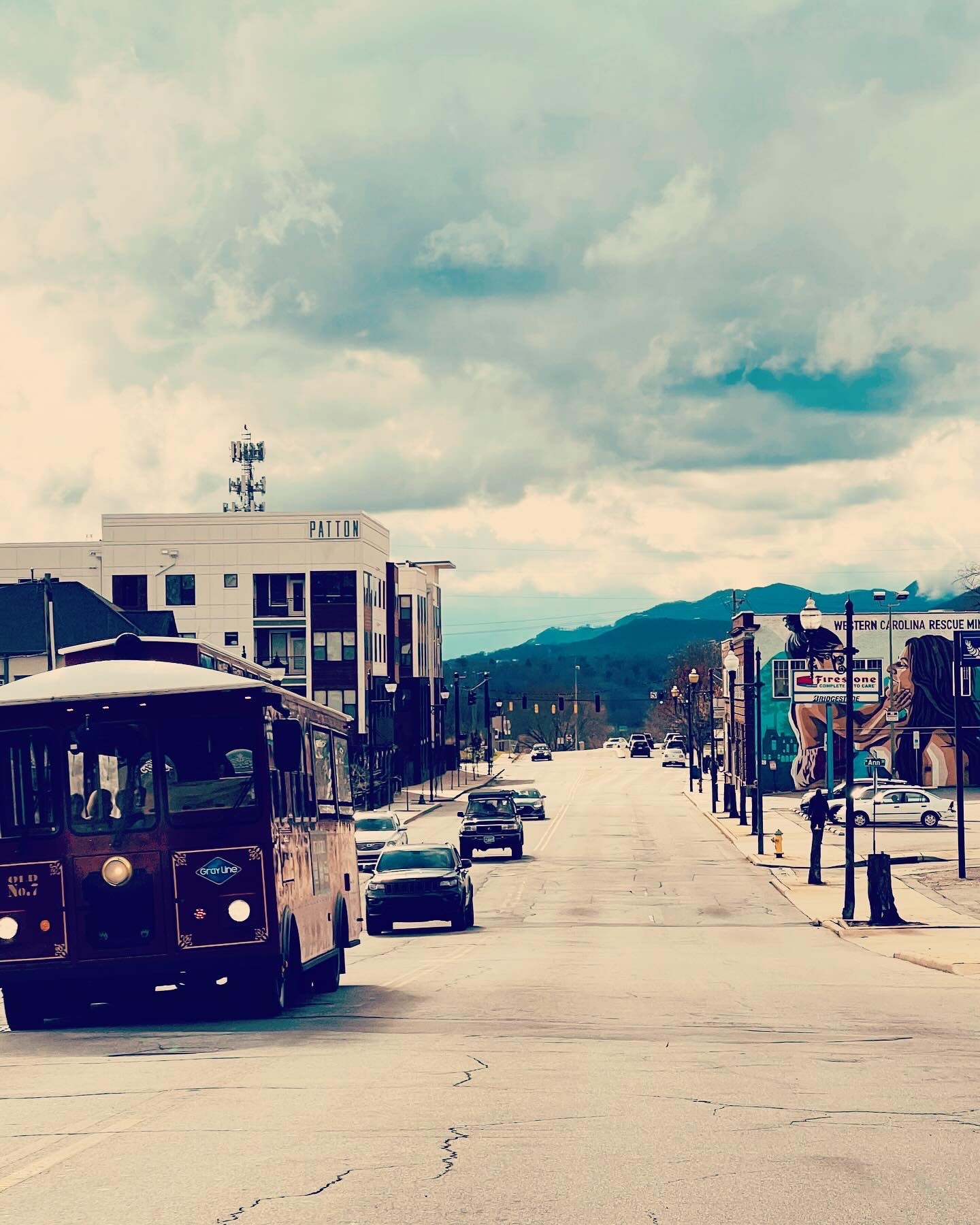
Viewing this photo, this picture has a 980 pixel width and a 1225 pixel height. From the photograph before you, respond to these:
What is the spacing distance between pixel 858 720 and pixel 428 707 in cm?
4320

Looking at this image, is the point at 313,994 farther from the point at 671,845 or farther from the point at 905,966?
the point at 671,845

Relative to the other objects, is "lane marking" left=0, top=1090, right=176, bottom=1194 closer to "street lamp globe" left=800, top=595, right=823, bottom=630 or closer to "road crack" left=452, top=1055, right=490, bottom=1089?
"road crack" left=452, top=1055, right=490, bottom=1089

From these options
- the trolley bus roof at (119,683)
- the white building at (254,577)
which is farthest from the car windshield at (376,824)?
the white building at (254,577)

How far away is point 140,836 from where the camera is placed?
1464 cm

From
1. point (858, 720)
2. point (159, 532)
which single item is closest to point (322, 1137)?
point (858, 720)

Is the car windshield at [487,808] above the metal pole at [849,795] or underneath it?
underneath

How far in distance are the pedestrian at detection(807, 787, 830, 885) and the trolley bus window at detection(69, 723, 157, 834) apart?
91.3ft

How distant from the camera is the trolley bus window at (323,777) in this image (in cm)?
1861

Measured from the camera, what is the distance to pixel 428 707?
11888 centimetres

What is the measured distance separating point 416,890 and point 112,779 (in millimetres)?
16382

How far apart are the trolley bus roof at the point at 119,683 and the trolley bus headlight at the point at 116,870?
1.60 metres

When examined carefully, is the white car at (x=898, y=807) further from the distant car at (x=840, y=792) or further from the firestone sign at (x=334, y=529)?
the firestone sign at (x=334, y=529)

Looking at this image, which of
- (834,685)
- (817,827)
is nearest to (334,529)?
(817,827)

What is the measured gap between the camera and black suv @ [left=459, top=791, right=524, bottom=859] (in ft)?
173
